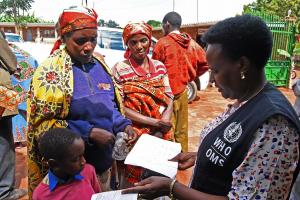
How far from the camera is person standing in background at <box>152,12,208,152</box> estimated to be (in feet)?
13.3

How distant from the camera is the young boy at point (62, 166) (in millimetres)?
1744

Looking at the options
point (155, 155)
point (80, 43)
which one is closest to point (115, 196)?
point (155, 155)

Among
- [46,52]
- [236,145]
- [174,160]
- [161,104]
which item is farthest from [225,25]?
[46,52]

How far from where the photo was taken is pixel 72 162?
1.77 metres

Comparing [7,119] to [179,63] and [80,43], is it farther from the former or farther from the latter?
[179,63]

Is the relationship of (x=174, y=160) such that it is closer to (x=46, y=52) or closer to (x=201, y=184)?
(x=201, y=184)

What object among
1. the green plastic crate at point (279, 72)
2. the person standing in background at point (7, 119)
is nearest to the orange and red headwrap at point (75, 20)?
the person standing in background at point (7, 119)

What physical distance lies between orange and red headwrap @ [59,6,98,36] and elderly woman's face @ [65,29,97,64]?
3 centimetres

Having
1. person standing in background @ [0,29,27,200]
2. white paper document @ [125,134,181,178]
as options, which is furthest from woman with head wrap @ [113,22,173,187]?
person standing in background @ [0,29,27,200]

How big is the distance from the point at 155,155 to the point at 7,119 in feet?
6.64

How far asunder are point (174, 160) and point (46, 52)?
19.6ft

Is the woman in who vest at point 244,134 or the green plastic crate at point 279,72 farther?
the green plastic crate at point 279,72

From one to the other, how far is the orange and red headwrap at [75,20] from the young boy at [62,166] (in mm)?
663

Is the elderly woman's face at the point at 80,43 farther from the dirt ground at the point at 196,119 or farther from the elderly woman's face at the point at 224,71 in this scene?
the dirt ground at the point at 196,119
